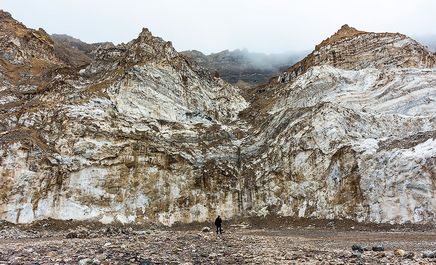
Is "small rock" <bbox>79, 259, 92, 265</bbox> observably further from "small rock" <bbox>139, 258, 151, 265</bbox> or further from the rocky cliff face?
the rocky cliff face

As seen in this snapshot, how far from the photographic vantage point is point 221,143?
50656 millimetres

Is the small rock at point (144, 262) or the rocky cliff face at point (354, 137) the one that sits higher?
the rocky cliff face at point (354, 137)

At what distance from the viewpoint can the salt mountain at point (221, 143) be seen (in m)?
38.2

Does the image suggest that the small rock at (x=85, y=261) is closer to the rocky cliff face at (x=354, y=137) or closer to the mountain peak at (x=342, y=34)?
the rocky cliff face at (x=354, y=137)

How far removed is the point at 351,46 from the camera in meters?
57.9

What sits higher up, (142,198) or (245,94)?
(245,94)

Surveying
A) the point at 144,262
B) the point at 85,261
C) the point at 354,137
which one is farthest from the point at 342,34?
the point at 85,261

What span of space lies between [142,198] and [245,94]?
33.5 m

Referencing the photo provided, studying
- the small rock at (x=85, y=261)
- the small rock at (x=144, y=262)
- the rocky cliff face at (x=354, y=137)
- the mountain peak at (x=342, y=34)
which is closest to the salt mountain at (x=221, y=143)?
the rocky cliff face at (x=354, y=137)

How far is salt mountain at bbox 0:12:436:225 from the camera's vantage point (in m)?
38.2

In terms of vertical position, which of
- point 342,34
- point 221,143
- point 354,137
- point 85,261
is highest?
point 342,34

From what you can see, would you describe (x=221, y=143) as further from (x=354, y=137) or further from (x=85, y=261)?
(x=85, y=261)

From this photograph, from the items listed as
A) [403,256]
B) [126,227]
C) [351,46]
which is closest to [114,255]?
[403,256]

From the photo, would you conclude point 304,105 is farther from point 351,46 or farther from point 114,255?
point 114,255
